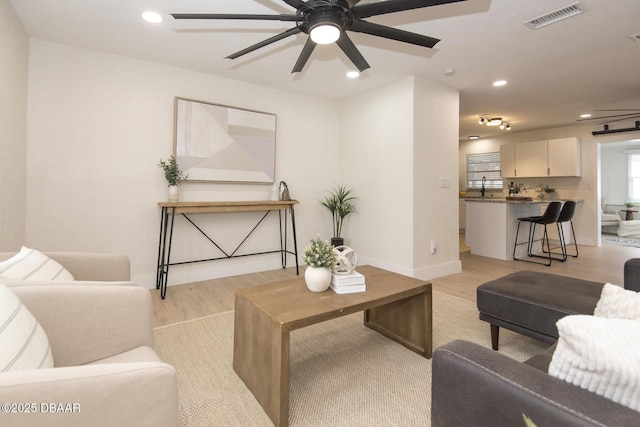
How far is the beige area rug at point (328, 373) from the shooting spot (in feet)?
4.99

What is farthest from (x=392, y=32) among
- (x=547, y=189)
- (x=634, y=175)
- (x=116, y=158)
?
(x=634, y=175)

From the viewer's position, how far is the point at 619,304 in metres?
0.99

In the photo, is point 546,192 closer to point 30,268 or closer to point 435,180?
point 435,180

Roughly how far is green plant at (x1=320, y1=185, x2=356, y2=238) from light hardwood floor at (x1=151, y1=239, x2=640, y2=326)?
0.98m

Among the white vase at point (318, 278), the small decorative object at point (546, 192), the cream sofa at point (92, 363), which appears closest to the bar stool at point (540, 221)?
the small decorative object at point (546, 192)

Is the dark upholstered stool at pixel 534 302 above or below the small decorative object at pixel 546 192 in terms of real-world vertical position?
below

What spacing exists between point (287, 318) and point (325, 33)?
1.61 meters

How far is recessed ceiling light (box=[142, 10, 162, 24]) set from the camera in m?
2.44

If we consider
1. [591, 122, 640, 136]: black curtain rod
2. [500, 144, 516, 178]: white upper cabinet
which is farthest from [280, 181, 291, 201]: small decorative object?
[591, 122, 640, 136]: black curtain rod

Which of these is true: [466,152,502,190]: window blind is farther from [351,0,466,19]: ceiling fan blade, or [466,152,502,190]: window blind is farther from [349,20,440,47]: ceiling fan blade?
[351,0,466,19]: ceiling fan blade

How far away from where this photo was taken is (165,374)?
0.87 meters

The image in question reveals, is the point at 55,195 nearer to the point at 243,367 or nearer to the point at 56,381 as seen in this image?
the point at 243,367

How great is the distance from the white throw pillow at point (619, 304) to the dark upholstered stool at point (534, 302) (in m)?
0.76

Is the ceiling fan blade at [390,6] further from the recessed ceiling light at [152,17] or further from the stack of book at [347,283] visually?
the recessed ceiling light at [152,17]
